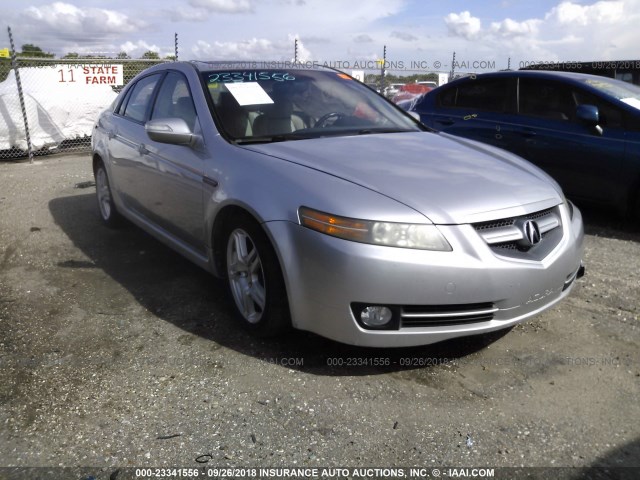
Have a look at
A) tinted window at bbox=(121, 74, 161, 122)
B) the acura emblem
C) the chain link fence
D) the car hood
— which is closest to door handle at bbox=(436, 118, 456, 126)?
the car hood

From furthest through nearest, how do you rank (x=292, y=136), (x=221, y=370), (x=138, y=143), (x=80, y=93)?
(x=80, y=93)
(x=138, y=143)
(x=292, y=136)
(x=221, y=370)

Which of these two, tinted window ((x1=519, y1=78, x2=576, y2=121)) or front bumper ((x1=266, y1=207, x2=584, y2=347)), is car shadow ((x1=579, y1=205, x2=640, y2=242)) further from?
front bumper ((x1=266, y1=207, x2=584, y2=347))

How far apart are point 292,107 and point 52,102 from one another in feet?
27.5

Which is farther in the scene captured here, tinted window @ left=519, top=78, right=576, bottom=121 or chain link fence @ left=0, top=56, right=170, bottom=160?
chain link fence @ left=0, top=56, right=170, bottom=160

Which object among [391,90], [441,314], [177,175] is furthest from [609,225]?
[391,90]

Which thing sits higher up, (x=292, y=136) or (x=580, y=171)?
(x=292, y=136)

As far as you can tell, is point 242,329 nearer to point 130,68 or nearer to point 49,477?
point 49,477

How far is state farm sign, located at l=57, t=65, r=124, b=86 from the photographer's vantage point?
1131 cm

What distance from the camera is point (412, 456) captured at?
2.37 meters

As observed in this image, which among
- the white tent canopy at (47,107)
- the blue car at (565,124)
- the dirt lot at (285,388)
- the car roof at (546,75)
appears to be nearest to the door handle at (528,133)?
the blue car at (565,124)

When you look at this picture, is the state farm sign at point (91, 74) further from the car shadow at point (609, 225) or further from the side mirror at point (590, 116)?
the car shadow at point (609, 225)

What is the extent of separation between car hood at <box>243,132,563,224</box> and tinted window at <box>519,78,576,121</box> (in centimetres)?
265

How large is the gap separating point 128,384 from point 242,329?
0.76m

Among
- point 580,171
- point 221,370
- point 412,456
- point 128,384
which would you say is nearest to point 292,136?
point 221,370
